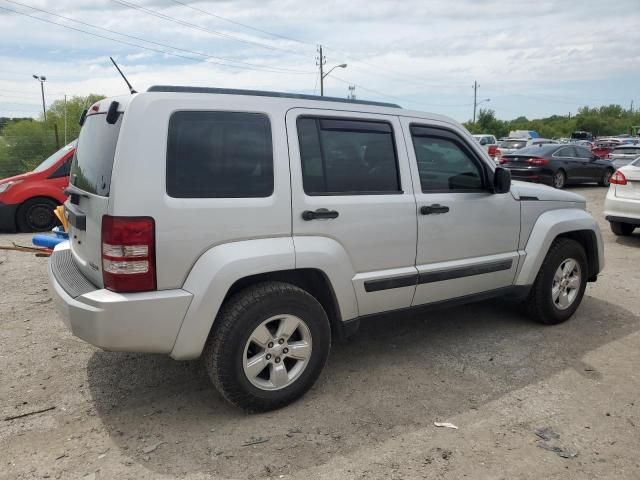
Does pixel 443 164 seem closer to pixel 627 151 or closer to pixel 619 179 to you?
pixel 619 179

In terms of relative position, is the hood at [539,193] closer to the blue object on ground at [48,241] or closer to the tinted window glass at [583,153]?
the blue object on ground at [48,241]

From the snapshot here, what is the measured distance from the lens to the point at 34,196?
30.3 ft

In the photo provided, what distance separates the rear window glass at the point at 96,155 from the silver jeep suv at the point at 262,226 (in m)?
0.02

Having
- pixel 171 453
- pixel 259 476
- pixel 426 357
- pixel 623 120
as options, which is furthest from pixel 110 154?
pixel 623 120

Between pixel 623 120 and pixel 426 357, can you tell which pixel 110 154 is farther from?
pixel 623 120

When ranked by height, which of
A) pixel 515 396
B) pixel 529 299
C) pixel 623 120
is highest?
pixel 623 120

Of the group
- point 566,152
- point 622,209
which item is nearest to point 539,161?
point 566,152

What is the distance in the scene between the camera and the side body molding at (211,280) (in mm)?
2904

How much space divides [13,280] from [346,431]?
4830mm

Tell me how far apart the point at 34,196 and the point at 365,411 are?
26.5 ft

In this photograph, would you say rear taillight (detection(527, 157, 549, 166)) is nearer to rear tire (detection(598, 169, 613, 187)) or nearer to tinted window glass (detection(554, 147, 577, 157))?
tinted window glass (detection(554, 147, 577, 157))

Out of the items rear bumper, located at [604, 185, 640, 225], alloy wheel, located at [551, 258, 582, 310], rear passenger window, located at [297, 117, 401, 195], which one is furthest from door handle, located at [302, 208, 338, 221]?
rear bumper, located at [604, 185, 640, 225]

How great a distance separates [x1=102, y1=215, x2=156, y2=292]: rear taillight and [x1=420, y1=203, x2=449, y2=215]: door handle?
186cm

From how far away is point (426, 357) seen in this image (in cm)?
414
